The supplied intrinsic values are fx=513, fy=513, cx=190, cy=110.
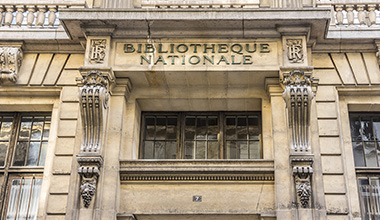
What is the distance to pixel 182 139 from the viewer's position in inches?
495

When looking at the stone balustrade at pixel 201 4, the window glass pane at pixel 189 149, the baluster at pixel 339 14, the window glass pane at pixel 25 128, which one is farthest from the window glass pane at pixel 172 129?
the baluster at pixel 339 14

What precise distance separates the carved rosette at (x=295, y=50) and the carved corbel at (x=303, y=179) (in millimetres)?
2343

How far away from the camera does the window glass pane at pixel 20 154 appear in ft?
40.8

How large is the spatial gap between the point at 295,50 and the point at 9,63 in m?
6.80

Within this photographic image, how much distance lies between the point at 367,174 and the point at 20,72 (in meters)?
8.61

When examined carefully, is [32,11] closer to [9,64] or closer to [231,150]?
[9,64]

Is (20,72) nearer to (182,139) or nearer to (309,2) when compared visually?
(182,139)

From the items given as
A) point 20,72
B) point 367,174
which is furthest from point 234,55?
point 20,72

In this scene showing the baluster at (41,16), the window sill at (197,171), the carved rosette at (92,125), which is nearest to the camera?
the carved rosette at (92,125)

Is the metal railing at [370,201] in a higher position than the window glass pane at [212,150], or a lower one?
lower

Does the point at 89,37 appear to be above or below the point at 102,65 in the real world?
above

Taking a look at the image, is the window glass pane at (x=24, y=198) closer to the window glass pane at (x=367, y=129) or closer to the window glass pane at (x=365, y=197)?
the window glass pane at (x=365, y=197)

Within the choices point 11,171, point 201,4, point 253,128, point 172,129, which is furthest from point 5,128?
point 253,128

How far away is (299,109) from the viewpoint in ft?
36.3
